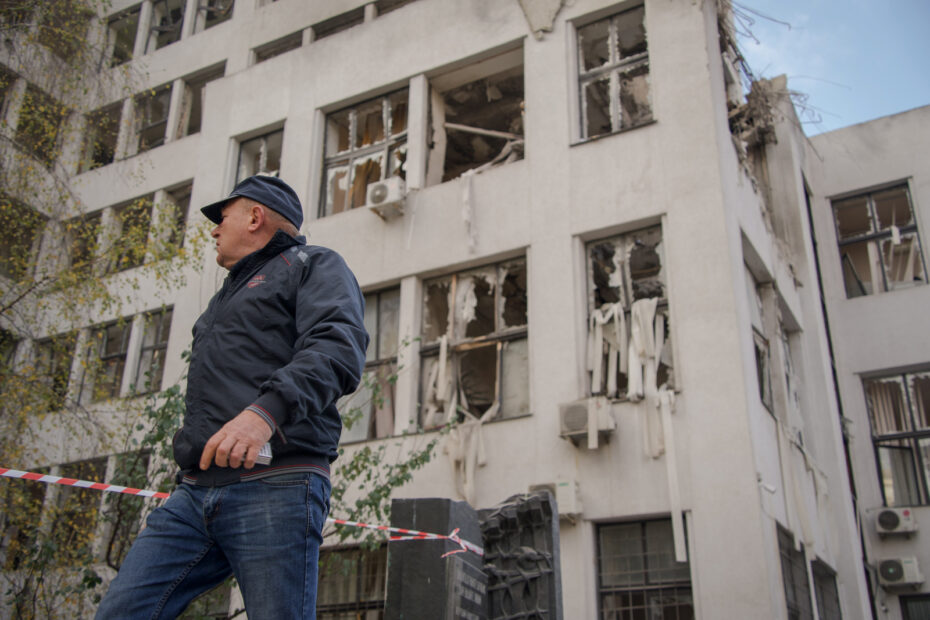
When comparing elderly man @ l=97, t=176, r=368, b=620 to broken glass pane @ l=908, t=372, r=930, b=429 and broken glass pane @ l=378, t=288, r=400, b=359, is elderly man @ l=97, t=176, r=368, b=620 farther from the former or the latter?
broken glass pane @ l=908, t=372, r=930, b=429

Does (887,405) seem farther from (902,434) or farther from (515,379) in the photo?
(515,379)

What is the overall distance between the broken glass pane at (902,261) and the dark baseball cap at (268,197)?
595 inches

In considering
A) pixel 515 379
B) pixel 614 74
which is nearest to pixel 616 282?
pixel 515 379

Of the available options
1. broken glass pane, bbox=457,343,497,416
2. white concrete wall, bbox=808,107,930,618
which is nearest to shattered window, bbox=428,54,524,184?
broken glass pane, bbox=457,343,497,416

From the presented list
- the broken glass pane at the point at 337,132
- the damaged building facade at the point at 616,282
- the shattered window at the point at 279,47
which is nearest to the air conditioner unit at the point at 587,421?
the damaged building facade at the point at 616,282

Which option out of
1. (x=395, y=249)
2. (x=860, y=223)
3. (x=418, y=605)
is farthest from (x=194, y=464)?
(x=860, y=223)

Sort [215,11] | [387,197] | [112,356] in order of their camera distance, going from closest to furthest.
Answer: [387,197]
[112,356]
[215,11]

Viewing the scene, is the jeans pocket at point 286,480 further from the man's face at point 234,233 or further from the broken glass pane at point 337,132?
the broken glass pane at point 337,132

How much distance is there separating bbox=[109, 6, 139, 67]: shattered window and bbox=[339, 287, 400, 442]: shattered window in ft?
40.8

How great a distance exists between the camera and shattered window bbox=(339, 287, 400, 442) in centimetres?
1375

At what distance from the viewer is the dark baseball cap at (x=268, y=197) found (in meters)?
3.79

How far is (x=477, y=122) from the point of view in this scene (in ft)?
56.3

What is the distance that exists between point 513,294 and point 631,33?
4.37m

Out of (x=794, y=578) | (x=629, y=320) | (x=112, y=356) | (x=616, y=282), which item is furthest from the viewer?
(x=112, y=356)
